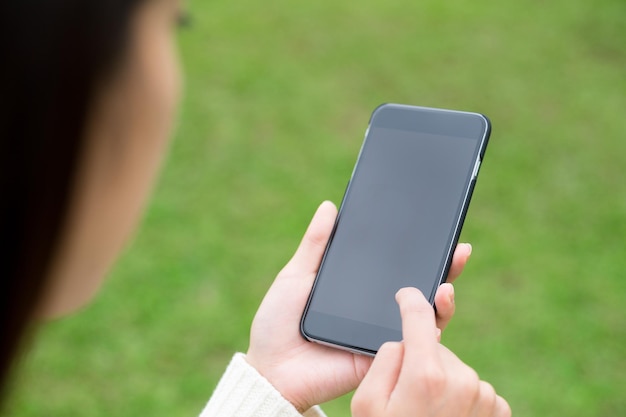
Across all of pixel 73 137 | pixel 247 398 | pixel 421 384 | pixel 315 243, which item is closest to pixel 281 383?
pixel 247 398

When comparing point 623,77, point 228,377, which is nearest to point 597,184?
point 623,77

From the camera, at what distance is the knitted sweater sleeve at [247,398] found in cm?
125

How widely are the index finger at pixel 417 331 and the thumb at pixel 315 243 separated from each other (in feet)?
1.06

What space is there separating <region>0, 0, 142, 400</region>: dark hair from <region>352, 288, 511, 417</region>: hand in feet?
1.80

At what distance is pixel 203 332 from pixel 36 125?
2087 millimetres

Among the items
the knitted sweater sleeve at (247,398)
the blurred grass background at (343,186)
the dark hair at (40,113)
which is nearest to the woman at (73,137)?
the dark hair at (40,113)

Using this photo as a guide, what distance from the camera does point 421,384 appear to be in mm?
981

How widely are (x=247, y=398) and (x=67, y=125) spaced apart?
84cm

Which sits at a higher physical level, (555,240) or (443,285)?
(443,285)

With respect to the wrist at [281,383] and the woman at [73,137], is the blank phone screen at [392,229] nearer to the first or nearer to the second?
the wrist at [281,383]

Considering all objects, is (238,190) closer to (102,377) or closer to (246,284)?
(246,284)

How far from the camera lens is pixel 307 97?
359 cm

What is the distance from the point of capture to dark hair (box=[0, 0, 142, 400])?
486 mm

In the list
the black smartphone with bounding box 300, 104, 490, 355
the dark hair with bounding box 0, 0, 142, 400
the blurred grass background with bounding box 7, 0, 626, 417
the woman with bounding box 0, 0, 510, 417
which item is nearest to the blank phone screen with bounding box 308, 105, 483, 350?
the black smartphone with bounding box 300, 104, 490, 355
